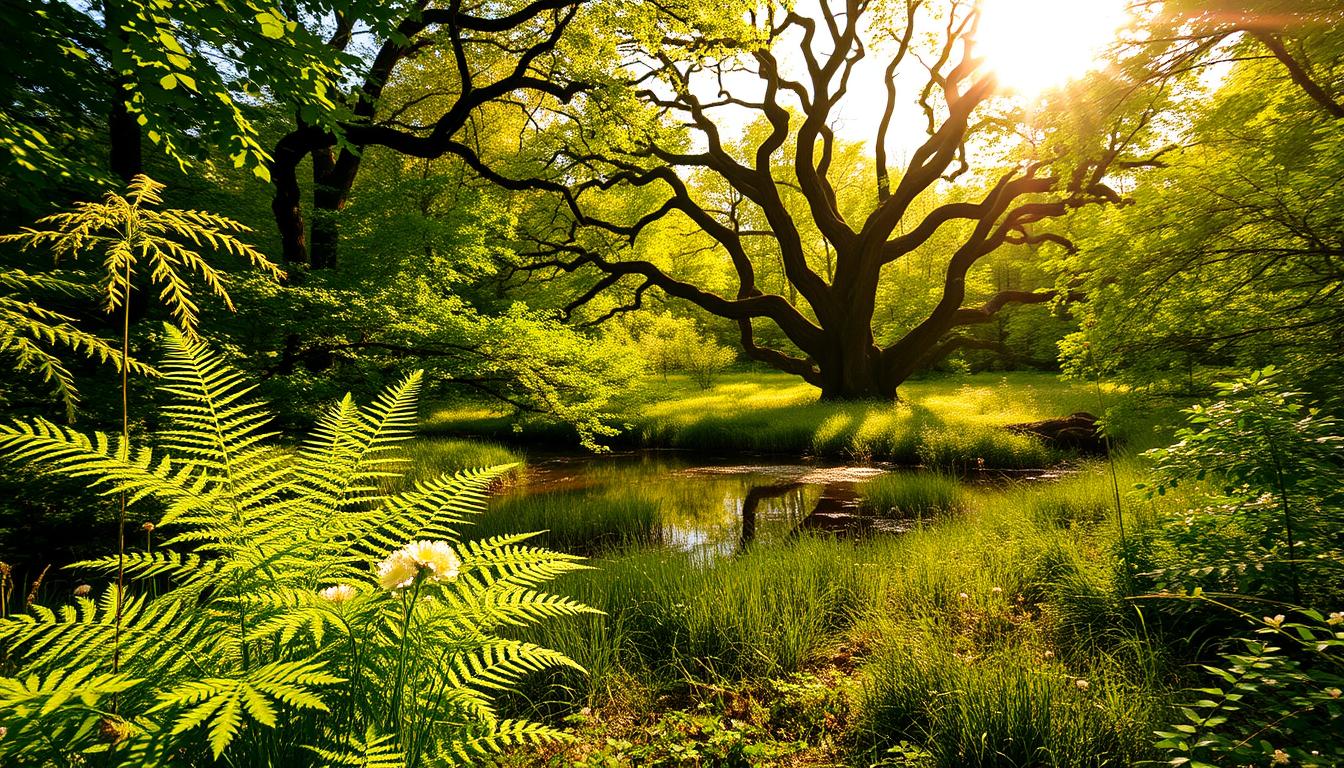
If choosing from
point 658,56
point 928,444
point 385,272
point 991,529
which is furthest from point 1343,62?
point 658,56

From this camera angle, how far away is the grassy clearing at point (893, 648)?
2.45 m

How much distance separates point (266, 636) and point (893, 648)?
2.94 m

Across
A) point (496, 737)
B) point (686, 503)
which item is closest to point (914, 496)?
point (686, 503)

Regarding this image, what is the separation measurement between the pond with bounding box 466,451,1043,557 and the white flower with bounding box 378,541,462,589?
15.7 feet

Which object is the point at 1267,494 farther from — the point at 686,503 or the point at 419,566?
the point at 686,503

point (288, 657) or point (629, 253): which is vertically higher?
point (629, 253)

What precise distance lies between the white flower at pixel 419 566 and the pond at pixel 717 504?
4.78 metres

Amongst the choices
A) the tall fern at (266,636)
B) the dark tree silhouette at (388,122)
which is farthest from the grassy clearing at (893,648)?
the dark tree silhouette at (388,122)

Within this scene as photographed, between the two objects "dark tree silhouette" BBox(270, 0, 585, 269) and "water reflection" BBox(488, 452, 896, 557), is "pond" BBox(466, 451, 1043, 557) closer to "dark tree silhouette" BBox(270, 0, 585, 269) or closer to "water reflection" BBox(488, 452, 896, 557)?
"water reflection" BBox(488, 452, 896, 557)

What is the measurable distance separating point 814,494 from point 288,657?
931 cm

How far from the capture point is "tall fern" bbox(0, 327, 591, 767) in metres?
0.98

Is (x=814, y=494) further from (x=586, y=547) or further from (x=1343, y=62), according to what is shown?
(x=1343, y=62)

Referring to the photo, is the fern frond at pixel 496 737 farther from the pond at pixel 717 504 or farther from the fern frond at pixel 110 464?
the pond at pixel 717 504

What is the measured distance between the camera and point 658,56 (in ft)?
45.0
